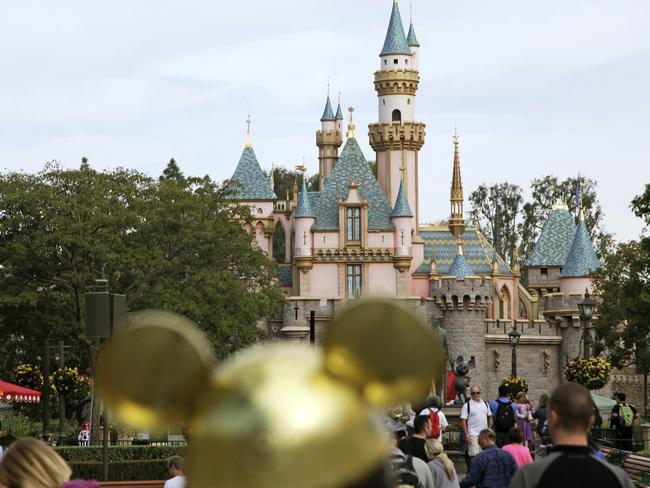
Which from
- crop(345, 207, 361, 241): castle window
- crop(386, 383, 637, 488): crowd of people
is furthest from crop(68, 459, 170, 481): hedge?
crop(345, 207, 361, 241): castle window

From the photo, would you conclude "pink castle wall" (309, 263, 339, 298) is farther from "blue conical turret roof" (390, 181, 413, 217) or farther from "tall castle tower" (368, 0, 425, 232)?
"tall castle tower" (368, 0, 425, 232)

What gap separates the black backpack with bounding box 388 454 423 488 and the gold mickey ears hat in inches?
269

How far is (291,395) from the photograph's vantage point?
6.40 feet

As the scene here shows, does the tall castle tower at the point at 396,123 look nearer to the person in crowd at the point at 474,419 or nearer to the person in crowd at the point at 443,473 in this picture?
the person in crowd at the point at 474,419

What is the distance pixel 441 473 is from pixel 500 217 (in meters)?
86.6

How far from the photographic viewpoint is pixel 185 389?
211 cm

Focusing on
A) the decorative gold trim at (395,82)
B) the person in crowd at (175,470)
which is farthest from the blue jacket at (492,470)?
the decorative gold trim at (395,82)

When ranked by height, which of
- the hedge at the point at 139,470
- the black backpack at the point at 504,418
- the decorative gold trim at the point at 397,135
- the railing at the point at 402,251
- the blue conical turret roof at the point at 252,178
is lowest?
the hedge at the point at 139,470

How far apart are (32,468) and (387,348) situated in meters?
1.97

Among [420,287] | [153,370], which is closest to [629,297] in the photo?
[420,287]

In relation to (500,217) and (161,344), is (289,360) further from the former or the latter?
(500,217)

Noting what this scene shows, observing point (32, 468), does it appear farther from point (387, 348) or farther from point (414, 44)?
point (414, 44)

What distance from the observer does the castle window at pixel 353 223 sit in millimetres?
73375

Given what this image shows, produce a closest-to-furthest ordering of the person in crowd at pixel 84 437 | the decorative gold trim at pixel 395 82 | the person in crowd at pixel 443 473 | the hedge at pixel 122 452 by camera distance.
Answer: the person in crowd at pixel 443 473
the hedge at pixel 122 452
the person in crowd at pixel 84 437
the decorative gold trim at pixel 395 82
